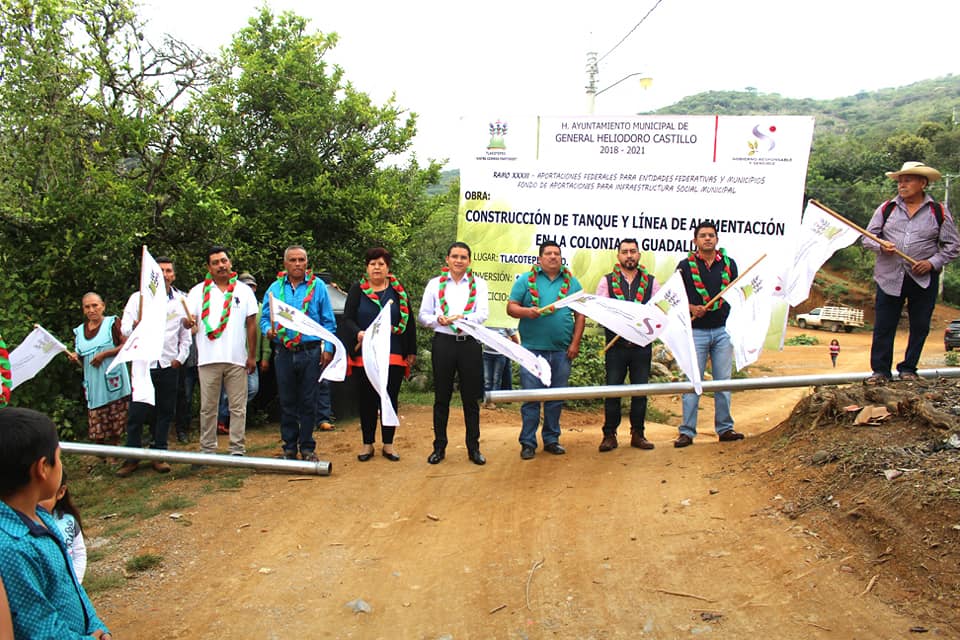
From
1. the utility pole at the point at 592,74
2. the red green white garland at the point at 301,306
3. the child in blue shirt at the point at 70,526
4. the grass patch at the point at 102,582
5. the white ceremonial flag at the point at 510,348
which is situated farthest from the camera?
the utility pole at the point at 592,74

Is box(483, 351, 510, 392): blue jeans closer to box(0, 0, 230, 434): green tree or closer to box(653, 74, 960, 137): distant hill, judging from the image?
box(0, 0, 230, 434): green tree

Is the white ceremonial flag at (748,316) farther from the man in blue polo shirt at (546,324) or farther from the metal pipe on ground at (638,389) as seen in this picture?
the man in blue polo shirt at (546,324)

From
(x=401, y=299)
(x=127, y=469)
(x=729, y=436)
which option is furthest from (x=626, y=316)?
(x=127, y=469)

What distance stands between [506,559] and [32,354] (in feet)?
14.4

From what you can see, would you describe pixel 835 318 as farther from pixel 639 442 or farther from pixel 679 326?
pixel 679 326

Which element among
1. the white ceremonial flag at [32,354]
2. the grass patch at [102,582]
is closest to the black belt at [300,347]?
the white ceremonial flag at [32,354]

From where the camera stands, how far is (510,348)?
6906mm

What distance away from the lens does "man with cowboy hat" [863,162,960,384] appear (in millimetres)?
6465

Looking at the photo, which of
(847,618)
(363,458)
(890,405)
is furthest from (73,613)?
(890,405)

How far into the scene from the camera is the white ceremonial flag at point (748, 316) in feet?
24.2

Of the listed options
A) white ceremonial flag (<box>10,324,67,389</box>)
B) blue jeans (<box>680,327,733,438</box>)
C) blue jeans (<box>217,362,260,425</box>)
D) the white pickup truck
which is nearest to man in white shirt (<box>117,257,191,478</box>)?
white ceremonial flag (<box>10,324,67,389</box>)

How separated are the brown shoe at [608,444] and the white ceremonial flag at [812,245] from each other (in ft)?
7.22

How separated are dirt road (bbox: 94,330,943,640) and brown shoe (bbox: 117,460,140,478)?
4.11 feet

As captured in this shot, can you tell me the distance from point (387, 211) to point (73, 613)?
30.9 feet
